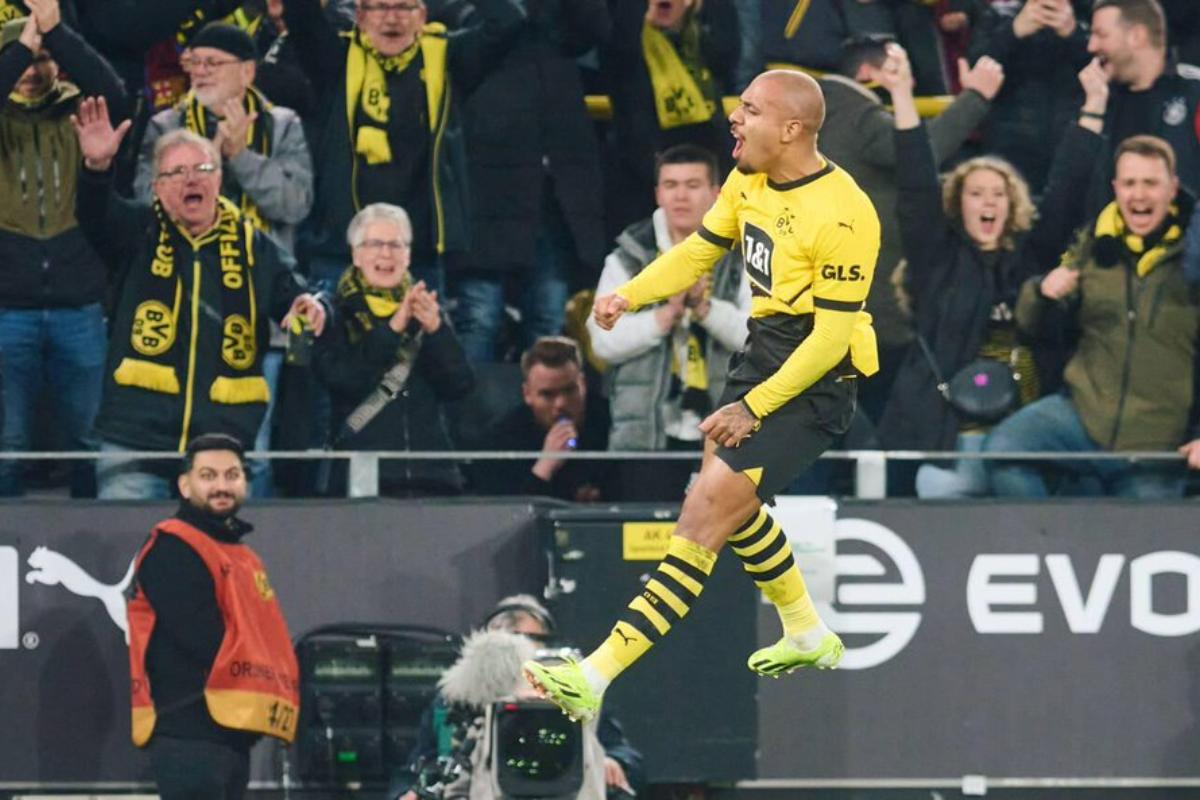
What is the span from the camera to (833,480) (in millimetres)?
11258

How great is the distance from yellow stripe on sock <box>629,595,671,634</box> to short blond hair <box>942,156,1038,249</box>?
362cm

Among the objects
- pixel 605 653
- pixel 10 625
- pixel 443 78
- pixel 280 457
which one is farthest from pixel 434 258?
pixel 605 653

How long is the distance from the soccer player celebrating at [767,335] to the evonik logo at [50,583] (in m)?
3.50

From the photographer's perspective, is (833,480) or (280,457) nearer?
(280,457)

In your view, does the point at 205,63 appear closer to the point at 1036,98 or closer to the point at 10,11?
the point at 10,11

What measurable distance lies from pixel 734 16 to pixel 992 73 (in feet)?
3.90

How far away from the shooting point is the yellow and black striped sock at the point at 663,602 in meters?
7.88

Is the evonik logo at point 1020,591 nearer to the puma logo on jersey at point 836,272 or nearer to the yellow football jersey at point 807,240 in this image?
the yellow football jersey at point 807,240

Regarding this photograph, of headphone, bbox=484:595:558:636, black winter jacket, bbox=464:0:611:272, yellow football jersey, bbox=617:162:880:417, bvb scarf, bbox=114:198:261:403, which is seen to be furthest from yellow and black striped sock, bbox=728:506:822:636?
black winter jacket, bbox=464:0:611:272

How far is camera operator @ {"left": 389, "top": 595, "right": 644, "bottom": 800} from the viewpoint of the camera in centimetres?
952

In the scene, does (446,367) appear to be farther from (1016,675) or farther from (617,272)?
(1016,675)

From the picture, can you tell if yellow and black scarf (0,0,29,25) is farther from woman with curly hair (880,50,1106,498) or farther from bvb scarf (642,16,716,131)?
woman with curly hair (880,50,1106,498)

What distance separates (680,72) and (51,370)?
3074 mm

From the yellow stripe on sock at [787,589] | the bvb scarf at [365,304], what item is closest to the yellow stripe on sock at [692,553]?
the yellow stripe on sock at [787,589]
